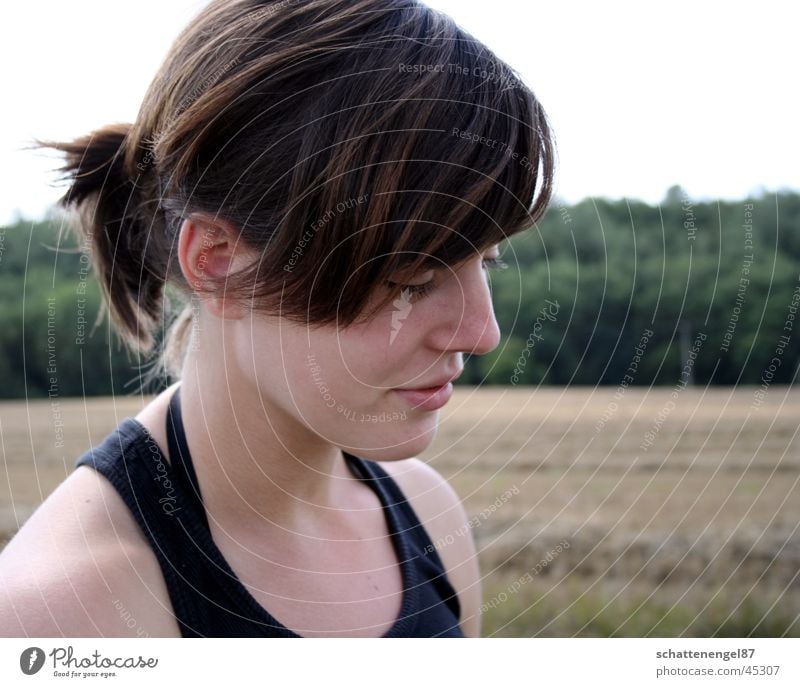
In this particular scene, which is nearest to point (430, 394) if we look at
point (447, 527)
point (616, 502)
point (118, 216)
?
point (447, 527)

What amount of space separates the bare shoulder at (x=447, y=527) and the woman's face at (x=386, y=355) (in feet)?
0.92

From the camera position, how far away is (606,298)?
20.9ft

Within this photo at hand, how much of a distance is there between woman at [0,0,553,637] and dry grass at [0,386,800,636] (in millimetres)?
363

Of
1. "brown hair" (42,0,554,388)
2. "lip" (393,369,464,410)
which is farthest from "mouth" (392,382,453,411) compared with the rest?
"brown hair" (42,0,554,388)

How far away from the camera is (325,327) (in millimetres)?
813

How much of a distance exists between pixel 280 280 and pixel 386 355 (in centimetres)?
13

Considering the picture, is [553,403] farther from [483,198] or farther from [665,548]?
[483,198]

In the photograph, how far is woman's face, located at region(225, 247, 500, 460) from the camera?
0.81m

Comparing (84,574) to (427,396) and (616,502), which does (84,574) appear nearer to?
(427,396)

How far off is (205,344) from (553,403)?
6577mm

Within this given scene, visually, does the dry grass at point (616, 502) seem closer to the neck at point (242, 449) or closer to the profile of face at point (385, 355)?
the neck at point (242, 449)

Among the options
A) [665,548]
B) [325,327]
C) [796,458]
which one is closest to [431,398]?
[325,327]

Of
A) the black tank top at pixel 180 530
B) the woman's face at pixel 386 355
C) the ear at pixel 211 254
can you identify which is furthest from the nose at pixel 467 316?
the black tank top at pixel 180 530

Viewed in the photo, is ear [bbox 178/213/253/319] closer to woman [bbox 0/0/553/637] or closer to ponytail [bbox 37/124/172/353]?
woman [bbox 0/0/553/637]
